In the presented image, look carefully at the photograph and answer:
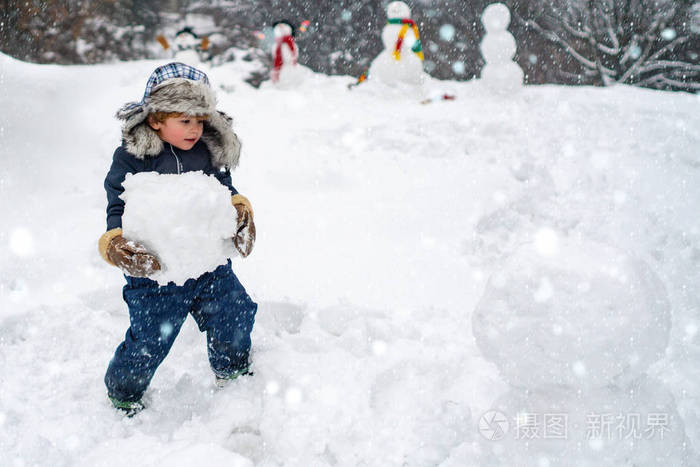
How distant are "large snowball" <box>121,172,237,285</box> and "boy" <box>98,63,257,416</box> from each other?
63mm

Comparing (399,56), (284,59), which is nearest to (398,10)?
(399,56)

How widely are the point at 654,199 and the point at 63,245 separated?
4514 mm

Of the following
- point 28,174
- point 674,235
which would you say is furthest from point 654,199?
point 28,174

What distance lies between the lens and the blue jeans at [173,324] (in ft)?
6.29

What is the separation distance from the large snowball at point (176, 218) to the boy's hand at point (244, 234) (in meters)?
0.11

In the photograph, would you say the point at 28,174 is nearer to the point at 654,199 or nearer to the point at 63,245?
the point at 63,245

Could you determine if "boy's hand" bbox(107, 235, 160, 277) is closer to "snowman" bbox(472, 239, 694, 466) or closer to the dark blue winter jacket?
the dark blue winter jacket

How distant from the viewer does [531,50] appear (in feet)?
30.7

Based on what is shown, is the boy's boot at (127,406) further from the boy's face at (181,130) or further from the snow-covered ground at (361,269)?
the boy's face at (181,130)

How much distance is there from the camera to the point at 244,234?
1900mm

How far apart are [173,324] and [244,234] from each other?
53 cm

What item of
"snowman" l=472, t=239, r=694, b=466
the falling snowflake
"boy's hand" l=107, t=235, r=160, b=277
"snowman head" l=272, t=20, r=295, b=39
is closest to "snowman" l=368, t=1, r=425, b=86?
"snowman head" l=272, t=20, r=295, b=39

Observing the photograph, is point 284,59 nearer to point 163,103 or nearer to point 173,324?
point 163,103

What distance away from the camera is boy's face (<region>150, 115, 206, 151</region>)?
179cm
